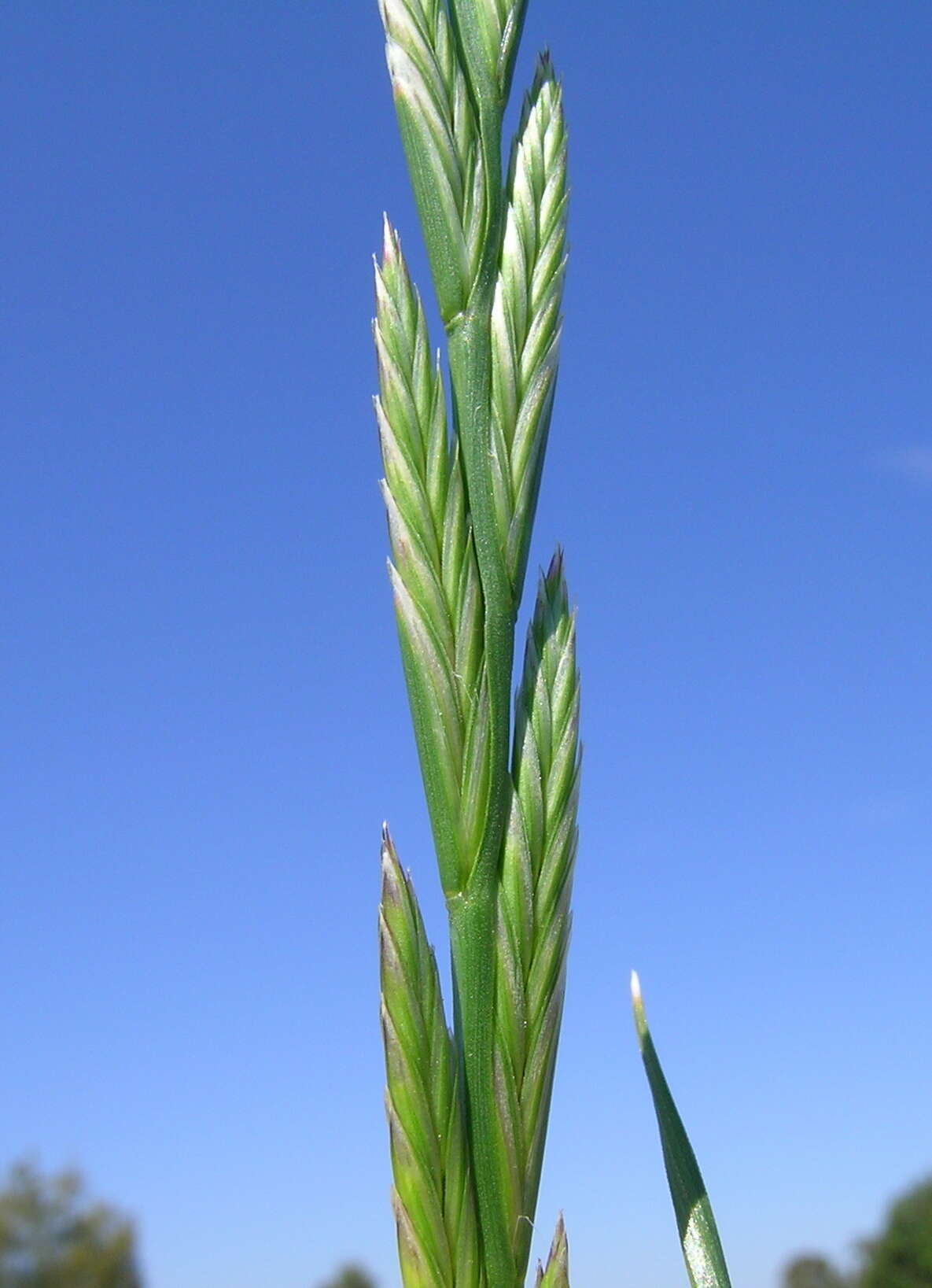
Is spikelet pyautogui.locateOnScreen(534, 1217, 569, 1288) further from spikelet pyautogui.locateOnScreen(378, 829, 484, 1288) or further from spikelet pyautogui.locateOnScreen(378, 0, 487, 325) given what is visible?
spikelet pyautogui.locateOnScreen(378, 0, 487, 325)

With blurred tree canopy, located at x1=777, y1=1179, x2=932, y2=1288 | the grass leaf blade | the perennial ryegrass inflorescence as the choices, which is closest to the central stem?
the perennial ryegrass inflorescence

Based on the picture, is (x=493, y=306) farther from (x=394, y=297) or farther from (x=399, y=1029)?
(x=399, y=1029)

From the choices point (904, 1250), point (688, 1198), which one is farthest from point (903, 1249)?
point (688, 1198)

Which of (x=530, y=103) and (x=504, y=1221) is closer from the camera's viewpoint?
(x=504, y=1221)

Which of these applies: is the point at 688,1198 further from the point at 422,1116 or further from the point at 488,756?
the point at 488,756

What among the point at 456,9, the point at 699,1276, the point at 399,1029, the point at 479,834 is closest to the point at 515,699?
the point at 479,834

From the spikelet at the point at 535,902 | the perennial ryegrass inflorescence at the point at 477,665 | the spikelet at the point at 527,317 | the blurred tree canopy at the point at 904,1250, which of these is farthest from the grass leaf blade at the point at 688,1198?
the blurred tree canopy at the point at 904,1250
